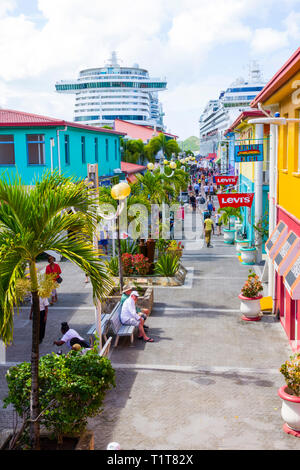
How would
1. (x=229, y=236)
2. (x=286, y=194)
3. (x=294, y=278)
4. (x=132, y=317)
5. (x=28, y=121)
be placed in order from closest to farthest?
(x=294, y=278) → (x=132, y=317) → (x=286, y=194) → (x=28, y=121) → (x=229, y=236)

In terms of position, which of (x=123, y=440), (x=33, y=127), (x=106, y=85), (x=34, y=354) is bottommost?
(x=123, y=440)

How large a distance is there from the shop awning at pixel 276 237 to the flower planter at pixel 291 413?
18.3 feet

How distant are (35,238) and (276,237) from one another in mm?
8851

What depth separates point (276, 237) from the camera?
14.2m

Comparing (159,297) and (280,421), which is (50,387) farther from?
(159,297)

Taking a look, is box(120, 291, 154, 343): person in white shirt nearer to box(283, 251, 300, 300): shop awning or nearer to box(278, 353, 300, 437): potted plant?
box(283, 251, 300, 300): shop awning

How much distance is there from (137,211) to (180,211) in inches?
614

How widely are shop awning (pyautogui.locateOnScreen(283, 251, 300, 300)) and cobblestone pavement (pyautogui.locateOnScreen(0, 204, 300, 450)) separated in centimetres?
179

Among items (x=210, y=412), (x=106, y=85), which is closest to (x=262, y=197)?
(x=210, y=412)

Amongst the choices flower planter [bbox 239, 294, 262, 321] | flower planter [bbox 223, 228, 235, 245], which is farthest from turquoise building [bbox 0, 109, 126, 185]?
flower planter [bbox 239, 294, 262, 321]

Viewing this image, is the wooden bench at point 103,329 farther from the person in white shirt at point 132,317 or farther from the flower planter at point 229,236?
the flower planter at point 229,236

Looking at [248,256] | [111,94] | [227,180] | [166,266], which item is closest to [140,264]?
[166,266]

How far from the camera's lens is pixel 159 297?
1733cm

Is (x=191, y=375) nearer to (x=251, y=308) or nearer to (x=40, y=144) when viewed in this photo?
A: (x=251, y=308)
